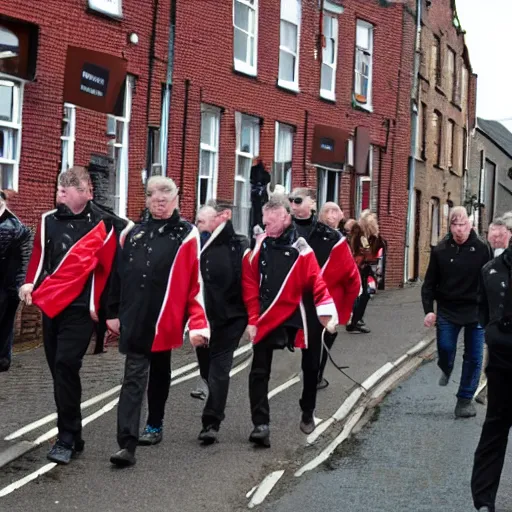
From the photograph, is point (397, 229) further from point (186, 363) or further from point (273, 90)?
point (186, 363)

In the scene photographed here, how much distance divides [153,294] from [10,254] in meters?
1.35

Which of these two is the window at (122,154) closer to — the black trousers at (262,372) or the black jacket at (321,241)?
the black jacket at (321,241)

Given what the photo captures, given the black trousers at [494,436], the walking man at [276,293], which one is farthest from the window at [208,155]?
the black trousers at [494,436]

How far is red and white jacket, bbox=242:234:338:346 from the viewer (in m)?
9.84

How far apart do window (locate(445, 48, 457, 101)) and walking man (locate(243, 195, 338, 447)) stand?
103ft

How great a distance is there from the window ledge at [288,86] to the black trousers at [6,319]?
1702cm

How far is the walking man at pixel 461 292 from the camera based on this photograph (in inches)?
467

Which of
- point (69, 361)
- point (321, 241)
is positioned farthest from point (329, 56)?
point (69, 361)

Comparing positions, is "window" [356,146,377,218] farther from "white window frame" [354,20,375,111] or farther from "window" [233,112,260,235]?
"window" [233,112,260,235]

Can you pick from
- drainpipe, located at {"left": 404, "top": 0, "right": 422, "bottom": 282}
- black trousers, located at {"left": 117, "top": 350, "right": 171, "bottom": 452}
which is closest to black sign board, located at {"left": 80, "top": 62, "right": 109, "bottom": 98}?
black trousers, located at {"left": 117, "top": 350, "right": 171, "bottom": 452}

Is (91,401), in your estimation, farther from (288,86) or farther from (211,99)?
(288,86)

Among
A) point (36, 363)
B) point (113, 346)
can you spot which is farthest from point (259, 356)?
point (113, 346)

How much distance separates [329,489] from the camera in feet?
27.7

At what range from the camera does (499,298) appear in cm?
765
